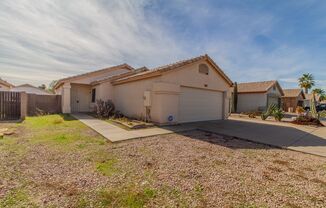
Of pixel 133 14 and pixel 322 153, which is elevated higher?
pixel 133 14

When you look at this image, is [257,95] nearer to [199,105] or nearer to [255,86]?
[255,86]

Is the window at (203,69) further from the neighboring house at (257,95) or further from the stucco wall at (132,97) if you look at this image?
the neighboring house at (257,95)

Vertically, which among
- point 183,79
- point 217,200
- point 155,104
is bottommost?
point 217,200

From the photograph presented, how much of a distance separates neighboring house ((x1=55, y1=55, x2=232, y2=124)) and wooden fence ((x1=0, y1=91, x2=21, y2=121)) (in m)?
3.64

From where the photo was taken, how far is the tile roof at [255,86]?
24.6 m

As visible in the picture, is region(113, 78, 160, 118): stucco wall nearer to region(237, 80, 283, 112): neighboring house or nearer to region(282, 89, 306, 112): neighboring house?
region(237, 80, 283, 112): neighboring house

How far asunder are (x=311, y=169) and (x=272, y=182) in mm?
1712

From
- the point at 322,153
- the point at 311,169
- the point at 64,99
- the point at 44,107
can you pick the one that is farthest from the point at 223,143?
the point at 44,107

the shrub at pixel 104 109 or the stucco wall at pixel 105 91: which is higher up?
the stucco wall at pixel 105 91

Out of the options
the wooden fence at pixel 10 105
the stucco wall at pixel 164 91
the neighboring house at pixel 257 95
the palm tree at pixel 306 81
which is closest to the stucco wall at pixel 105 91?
the stucco wall at pixel 164 91

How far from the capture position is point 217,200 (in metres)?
2.90

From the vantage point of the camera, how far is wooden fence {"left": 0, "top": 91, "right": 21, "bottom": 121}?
11.4 m

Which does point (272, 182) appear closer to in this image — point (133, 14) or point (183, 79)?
point (183, 79)

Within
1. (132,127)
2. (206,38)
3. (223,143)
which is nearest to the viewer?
(223,143)
